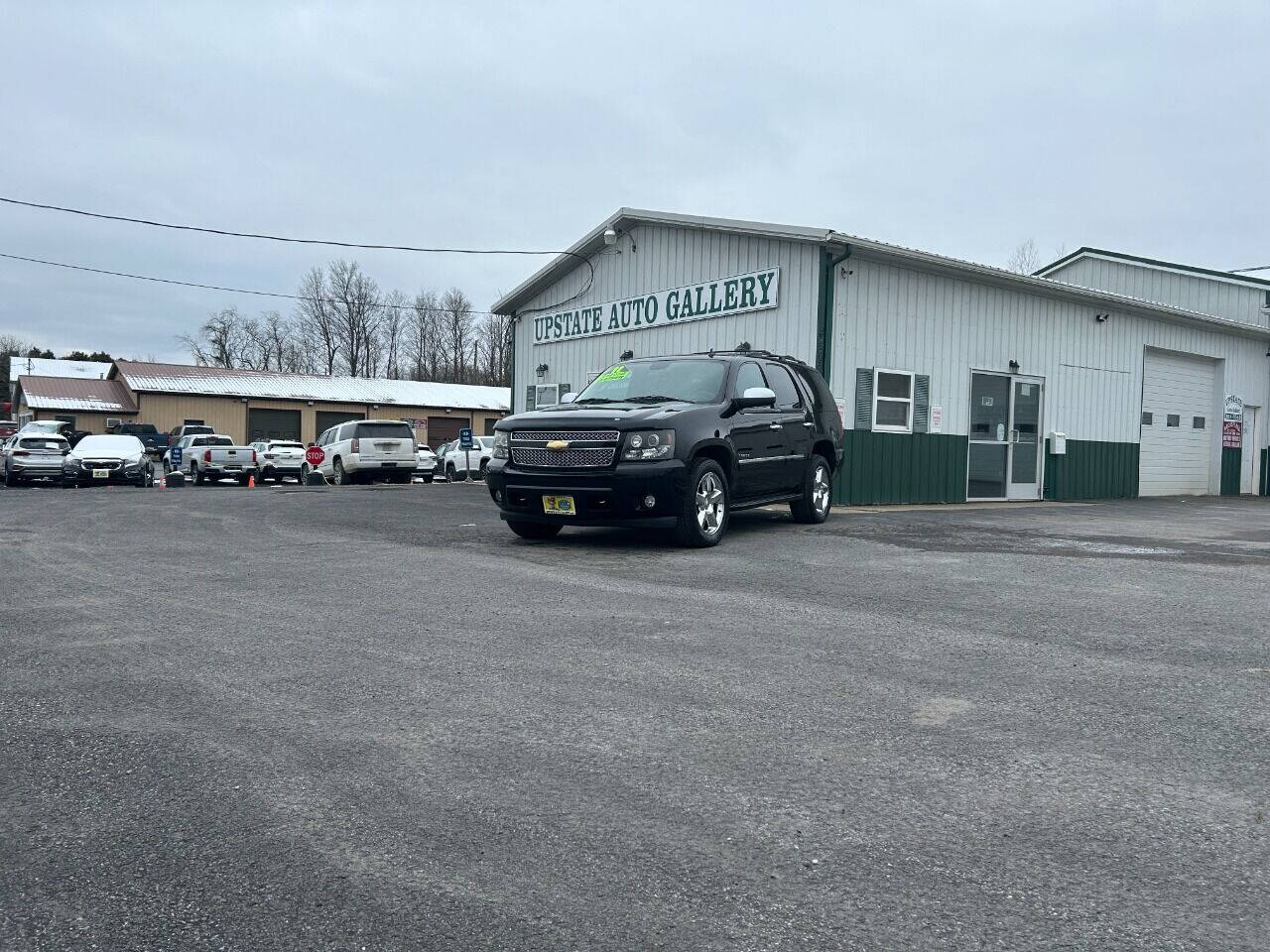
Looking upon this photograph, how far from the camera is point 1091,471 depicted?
20328 millimetres

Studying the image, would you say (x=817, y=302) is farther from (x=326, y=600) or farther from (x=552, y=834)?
(x=552, y=834)

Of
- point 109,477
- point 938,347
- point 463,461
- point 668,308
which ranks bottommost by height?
point 109,477

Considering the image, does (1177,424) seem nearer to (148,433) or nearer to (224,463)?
(224,463)

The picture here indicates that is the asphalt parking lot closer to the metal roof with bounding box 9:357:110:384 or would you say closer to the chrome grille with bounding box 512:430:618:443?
the chrome grille with bounding box 512:430:618:443

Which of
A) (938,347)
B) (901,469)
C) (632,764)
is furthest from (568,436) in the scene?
(938,347)

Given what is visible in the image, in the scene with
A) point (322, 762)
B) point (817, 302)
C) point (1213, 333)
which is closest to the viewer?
point (322, 762)

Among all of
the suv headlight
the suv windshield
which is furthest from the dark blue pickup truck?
the suv headlight

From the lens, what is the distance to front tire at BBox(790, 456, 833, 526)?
1218cm

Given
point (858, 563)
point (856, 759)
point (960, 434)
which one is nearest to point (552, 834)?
point (856, 759)

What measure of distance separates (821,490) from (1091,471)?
33.8 ft

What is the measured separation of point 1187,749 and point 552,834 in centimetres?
238

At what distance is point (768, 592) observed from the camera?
7234 millimetres

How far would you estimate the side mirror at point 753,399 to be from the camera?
1030cm

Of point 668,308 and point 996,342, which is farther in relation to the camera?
point 668,308
